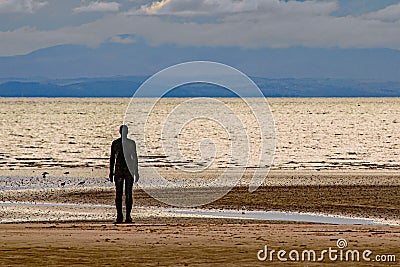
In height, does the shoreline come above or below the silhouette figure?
below

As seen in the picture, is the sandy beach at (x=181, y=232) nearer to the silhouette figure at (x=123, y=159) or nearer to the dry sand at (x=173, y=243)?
the dry sand at (x=173, y=243)

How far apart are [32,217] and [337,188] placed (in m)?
13.9

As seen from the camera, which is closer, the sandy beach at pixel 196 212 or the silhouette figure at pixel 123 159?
the sandy beach at pixel 196 212

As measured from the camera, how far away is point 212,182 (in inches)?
1613

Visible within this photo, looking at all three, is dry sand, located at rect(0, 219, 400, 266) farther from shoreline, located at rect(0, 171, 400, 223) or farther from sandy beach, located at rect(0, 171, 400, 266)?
shoreline, located at rect(0, 171, 400, 223)
